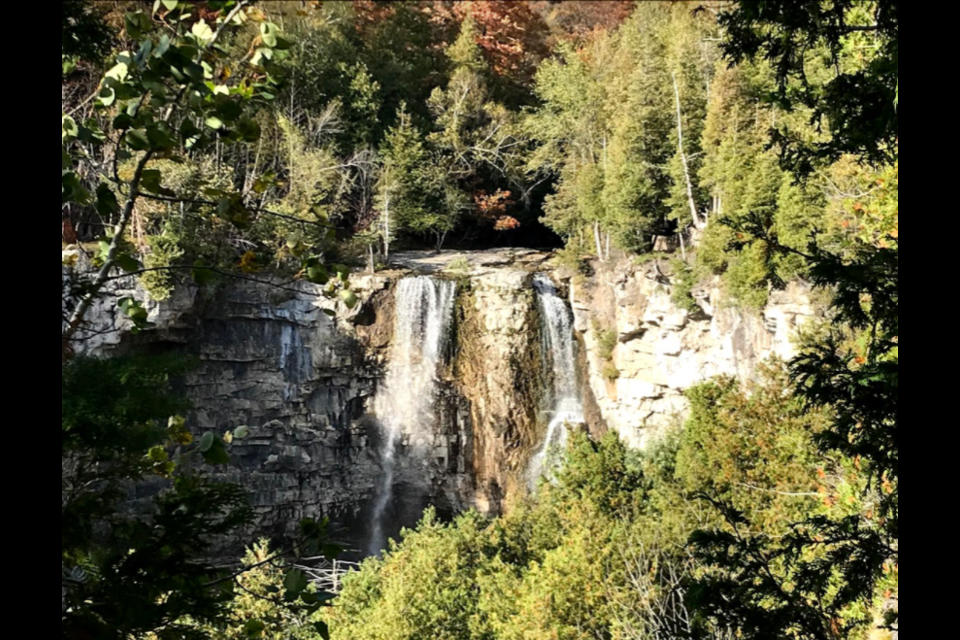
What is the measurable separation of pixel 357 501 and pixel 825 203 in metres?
11.8

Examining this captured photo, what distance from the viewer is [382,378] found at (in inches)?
679

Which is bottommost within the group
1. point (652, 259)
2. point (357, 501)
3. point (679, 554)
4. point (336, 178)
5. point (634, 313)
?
point (357, 501)

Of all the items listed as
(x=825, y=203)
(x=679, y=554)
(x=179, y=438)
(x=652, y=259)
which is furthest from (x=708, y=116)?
(x=179, y=438)

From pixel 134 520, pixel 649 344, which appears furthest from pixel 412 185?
pixel 134 520

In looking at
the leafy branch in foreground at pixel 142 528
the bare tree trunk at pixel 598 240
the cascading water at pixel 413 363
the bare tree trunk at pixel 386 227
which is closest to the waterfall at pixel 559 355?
the bare tree trunk at pixel 598 240

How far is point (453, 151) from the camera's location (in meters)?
21.6

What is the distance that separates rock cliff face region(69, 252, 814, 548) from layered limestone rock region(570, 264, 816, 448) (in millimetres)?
34

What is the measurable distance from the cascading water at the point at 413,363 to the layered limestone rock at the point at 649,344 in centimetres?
336

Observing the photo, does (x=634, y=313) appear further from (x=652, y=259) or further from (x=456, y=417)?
(x=456, y=417)

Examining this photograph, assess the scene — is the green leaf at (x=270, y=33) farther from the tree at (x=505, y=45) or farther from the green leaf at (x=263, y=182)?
the tree at (x=505, y=45)

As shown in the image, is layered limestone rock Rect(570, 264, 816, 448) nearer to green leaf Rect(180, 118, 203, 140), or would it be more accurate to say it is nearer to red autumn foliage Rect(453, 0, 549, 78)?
red autumn foliage Rect(453, 0, 549, 78)

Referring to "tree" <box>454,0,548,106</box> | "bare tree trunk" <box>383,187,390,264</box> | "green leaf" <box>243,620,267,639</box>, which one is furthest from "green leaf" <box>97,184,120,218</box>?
"tree" <box>454,0,548,106</box>

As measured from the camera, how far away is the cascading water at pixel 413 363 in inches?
675

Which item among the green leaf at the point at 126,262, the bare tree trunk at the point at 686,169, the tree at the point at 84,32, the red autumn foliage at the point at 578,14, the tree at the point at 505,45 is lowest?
the green leaf at the point at 126,262
